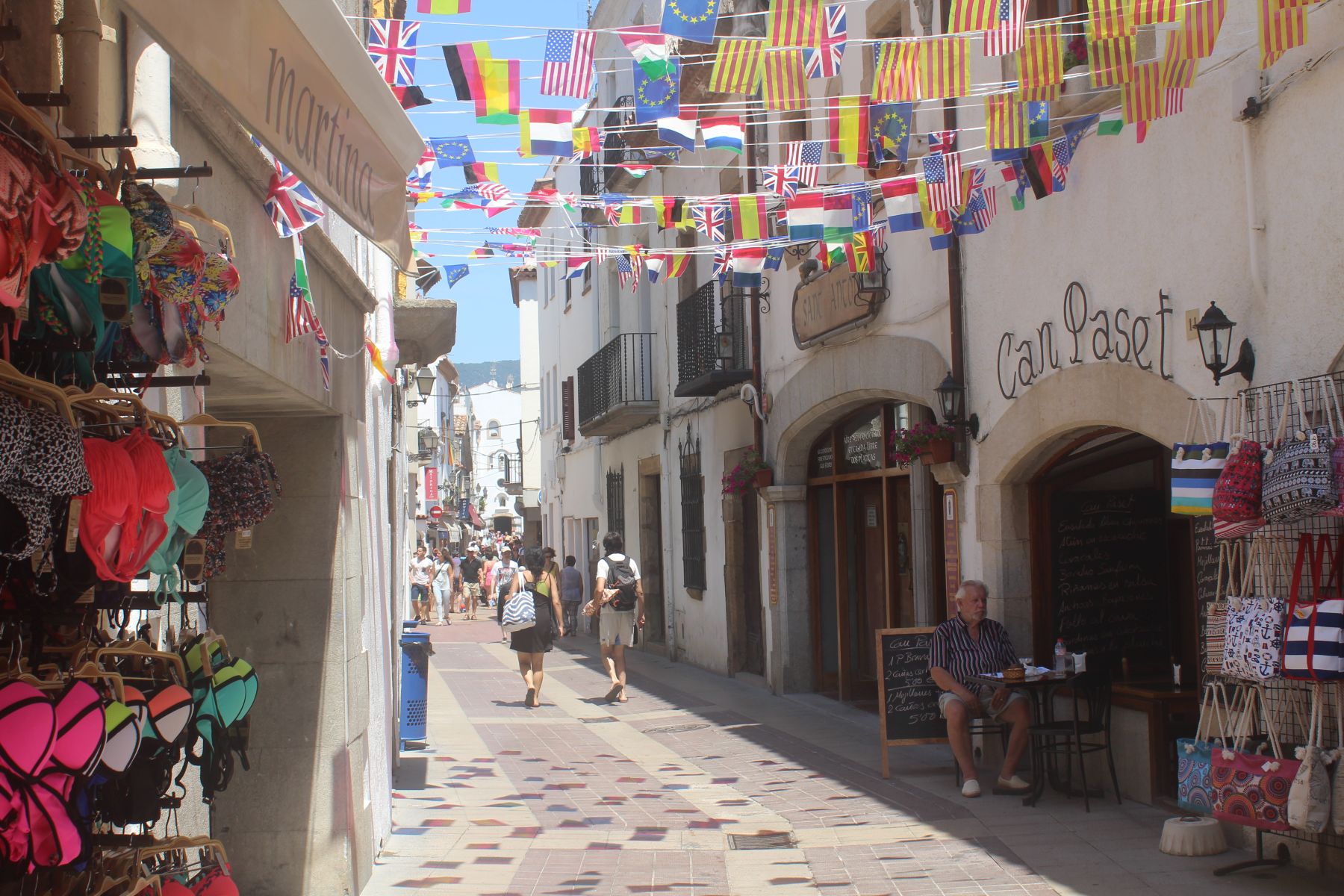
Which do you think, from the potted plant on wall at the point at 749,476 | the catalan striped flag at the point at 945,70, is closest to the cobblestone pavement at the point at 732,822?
the potted plant on wall at the point at 749,476

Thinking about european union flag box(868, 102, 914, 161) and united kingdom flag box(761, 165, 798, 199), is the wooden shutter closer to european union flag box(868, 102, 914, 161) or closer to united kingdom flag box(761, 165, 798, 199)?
united kingdom flag box(761, 165, 798, 199)

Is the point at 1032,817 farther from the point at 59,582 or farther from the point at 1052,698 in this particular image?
the point at 59,582

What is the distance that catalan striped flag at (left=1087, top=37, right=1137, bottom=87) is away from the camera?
6.50 meters

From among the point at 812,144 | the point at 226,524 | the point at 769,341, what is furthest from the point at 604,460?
the point at 226,524

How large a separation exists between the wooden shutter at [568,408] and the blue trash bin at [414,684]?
17.0m

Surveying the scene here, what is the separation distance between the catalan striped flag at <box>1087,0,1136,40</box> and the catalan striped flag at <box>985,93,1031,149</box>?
1.46 meters

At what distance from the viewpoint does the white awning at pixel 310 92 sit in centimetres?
260

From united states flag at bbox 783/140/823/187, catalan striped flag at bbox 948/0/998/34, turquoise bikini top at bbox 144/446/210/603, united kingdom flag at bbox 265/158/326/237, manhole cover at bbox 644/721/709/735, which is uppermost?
united states flag at bbox 783/140/823/187

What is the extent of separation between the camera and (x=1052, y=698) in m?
9.28

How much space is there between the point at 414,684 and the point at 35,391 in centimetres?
855

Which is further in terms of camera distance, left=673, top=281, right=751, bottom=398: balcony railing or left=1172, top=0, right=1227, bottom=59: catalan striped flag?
left=673, top=281, right=751, bottom=398: balcony railing

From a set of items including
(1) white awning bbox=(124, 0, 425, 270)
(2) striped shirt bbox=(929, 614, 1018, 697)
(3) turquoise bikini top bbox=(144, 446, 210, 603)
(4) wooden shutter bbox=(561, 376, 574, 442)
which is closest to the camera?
(1) white awning bbox=(124, 0, 425, 270)

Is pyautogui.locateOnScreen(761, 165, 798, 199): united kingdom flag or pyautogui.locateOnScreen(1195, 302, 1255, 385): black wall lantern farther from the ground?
pyautogui.locateOnScreen(761, 165, 798, 199): united kingdom flag

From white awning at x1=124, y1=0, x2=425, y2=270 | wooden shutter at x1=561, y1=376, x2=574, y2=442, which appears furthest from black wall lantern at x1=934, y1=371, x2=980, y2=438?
wooden shutter at x1=561, y1=376, x2=574, y2=442
